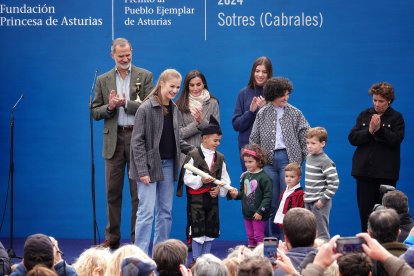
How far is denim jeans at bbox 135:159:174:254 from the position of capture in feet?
24.6

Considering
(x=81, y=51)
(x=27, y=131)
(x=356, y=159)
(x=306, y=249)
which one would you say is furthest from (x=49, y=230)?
(x=306, y=249)

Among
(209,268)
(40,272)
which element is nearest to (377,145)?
(209,268)

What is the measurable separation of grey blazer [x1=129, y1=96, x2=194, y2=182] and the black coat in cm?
158

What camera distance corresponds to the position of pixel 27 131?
9305 mm

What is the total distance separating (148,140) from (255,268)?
Result: 3344 millimetres

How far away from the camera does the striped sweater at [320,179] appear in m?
7.55

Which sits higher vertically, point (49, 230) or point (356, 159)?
point (356, 159)

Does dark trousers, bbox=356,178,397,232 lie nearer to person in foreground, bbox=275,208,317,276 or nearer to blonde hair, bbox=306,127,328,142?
blonde hair, bbox=306,127,328,142

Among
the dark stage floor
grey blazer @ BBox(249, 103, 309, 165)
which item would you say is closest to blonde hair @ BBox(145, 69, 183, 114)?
grey blazer @ BBox(249, 103, 309, 165)

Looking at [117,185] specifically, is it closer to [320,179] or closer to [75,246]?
[75,246]

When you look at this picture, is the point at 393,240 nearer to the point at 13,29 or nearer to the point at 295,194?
the point at 295,194

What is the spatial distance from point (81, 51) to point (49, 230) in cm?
170

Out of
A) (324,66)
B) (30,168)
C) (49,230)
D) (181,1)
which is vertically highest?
(181,1)

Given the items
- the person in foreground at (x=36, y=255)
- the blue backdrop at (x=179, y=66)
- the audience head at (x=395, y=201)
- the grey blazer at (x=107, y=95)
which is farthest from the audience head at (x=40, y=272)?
the blue backdrop at (x=179, y=66)
